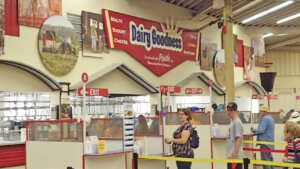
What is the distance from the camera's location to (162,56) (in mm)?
14812

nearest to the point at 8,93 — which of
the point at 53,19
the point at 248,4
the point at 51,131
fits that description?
the point at 53,19

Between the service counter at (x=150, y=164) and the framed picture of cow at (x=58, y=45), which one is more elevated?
the framed picture of cow at (x=58, y=45)

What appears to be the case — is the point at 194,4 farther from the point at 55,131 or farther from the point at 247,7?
the point at 55,131

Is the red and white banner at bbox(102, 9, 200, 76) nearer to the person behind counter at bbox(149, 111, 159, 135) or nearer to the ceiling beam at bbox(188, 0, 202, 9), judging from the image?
the ceiling beam at bbox(188, 0, 202, 9)

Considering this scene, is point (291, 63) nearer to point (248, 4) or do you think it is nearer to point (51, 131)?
point (248, 4)

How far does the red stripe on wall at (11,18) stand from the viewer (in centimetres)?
956

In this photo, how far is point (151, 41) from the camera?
47.2 feet

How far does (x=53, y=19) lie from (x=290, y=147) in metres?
6.67

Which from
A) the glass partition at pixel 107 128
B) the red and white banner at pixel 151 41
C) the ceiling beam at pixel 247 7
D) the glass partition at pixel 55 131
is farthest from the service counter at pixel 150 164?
the ceiling beam at pixel 247 7

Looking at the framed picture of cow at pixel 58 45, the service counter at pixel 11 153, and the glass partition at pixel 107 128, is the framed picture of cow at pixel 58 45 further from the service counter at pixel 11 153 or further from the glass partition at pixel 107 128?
the glass partition at pixel 107 128

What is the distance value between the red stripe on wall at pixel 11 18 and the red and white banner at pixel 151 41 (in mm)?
3106

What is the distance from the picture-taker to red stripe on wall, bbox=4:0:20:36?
9562 millimetres

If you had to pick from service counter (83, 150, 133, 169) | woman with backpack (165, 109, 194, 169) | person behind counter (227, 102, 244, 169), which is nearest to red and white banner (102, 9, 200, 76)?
person behind counter (227, 102, 244, 169)

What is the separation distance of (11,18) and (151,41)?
556 cm
